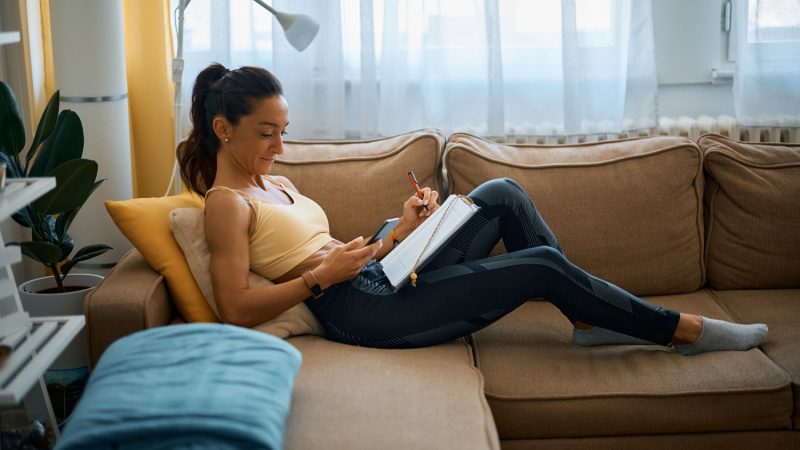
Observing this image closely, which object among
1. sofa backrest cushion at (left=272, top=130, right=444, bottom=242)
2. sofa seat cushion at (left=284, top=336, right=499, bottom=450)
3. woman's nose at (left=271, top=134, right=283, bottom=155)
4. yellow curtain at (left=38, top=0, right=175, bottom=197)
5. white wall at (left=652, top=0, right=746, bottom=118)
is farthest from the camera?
white wall at (left=652, top=0, right=746, bottom=118)

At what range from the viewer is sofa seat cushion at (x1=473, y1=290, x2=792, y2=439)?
5.37ft

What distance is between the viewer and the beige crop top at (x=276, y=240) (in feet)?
5.93

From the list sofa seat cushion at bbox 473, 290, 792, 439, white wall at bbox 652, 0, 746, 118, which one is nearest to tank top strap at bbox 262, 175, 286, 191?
sofa seat cushion at bbox 473, 290, 792, 439

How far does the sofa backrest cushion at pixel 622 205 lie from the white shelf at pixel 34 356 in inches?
45.8

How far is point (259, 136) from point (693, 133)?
1614mm

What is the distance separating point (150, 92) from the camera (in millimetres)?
2549

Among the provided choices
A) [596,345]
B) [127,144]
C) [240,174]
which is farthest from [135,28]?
[596,345]

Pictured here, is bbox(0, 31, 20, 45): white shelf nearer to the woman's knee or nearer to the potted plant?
the potted plant

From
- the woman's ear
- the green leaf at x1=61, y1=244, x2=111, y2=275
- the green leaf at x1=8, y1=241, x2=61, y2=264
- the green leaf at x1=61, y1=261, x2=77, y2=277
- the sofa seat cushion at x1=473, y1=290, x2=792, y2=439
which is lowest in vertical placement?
the sofa seat cushion at x1=473, y1=290, x2=792, y2=439

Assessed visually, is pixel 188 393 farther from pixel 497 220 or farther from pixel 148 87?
pixel 148 87

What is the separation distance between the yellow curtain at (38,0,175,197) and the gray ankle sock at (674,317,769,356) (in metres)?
1.78

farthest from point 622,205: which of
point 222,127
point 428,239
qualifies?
point 222,127

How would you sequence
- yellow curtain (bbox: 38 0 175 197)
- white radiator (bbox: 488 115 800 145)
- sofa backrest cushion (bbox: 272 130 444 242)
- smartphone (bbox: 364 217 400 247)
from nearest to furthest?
1. smartphone (bbox: 364 217 400 247)
2. sofa backrest cushion (bbox: 272 130 444 242)
3. yellow curtain (bbox: 38 0 175 197)
4. white radiator (bbox: 488 115 800 145)

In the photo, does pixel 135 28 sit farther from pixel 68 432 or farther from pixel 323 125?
pixel 68 432
